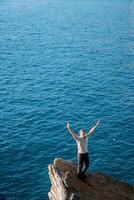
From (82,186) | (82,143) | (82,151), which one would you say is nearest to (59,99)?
(82,151)

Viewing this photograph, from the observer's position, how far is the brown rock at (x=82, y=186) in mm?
29469

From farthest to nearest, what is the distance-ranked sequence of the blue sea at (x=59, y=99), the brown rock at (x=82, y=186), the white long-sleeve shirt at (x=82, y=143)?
1. the blue sea at (x=59, y=99)
2. the white long-sleeve shirt at (x=82, y=143)
3. the brown rock at (x=82, y=186)

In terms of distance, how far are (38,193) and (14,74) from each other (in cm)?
4345

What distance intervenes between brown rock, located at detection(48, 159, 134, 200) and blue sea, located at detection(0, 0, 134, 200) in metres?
11.4

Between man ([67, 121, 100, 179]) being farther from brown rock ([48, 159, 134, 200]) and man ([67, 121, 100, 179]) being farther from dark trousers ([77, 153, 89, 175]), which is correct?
brown rock ([48, 159, 134, 200])

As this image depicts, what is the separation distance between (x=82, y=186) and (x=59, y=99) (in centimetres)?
4046

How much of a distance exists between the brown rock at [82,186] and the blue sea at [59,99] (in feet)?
37.3

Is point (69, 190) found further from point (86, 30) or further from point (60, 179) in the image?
point (86, 30)

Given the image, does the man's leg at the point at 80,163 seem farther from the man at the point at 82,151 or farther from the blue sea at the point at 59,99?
the blue sea at the point at 59,99

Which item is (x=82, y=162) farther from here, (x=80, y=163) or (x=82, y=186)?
(x=82, y=186)

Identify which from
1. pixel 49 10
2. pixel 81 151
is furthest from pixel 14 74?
pixel 49 10

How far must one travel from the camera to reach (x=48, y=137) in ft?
182

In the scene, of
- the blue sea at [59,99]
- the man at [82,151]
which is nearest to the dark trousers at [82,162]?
the man at [82,151]

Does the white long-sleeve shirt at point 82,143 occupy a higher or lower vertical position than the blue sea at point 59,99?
lower
